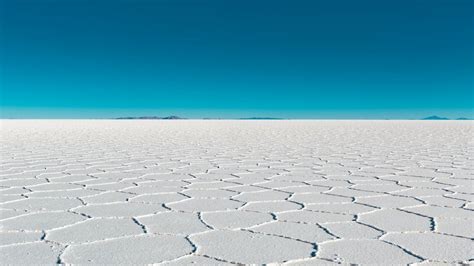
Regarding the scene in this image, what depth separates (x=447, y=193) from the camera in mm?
2410

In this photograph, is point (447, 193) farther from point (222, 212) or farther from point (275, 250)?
point (275, 250)

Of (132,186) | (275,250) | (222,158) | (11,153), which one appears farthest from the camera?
(11,153)

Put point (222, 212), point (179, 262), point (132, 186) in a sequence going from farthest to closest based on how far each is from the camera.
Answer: point (132, 186)
point (222, 212)
point (179, 262)

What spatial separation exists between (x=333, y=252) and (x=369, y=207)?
712mm

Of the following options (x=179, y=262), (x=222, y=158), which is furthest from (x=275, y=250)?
(x=222, y=158)

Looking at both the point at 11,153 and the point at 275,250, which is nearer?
the point at 275,250

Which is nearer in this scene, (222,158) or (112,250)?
(112,250)

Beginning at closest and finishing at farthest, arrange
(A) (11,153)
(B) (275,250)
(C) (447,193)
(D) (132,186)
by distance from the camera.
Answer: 1. (B) (275,250)
2. (C) (447,193)
3. (D) (132,186)
4. (A) (11,153)

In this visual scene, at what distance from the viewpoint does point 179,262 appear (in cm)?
133

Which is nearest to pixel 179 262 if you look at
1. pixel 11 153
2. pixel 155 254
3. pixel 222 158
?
pixel 155 254

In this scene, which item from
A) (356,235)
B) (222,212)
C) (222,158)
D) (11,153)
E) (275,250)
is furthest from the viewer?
(11,153)

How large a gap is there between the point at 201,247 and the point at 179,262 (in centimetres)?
15

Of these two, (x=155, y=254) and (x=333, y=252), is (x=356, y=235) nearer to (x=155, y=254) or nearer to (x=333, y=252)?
(x=333, y=252)

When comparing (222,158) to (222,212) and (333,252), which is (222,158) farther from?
(333,252)
